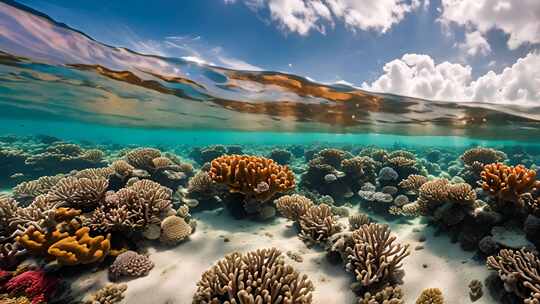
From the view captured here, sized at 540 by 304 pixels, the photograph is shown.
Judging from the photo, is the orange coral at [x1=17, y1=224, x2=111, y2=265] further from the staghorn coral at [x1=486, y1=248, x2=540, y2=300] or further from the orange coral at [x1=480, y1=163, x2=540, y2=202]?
the orange coral at [x1=480, y1=163, x2=540, y2=202]

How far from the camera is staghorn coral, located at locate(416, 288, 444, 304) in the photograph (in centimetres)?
398

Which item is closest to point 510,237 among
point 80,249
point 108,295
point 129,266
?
point 129,266

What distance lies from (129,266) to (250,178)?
303 cm

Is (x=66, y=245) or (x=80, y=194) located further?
(x=80, y=194)

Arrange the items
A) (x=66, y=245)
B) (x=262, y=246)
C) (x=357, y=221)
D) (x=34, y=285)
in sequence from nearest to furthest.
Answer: (x=34, y=285) < (x=66, y=245) < (x=262, y=246) < (x=357, y=221)

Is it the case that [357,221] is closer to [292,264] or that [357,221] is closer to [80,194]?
[292,264]

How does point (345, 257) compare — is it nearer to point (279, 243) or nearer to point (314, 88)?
point (279, 243)

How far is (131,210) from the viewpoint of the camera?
5.37 m

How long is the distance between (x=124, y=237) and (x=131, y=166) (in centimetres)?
331

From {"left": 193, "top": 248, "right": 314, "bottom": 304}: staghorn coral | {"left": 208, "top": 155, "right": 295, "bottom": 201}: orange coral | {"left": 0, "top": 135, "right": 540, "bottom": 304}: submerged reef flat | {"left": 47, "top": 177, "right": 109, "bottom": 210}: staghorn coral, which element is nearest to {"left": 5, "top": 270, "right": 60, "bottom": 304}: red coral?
{"left": 0, "top": 135, "right": 540, "bottom": 304}: submerged reef flat

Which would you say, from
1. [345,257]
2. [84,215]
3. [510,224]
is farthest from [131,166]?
[510,224]

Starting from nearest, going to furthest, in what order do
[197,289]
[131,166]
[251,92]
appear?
[197,289]
[131,166]
[251,92]

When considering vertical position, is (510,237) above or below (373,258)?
above

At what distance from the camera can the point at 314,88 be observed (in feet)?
49.6
